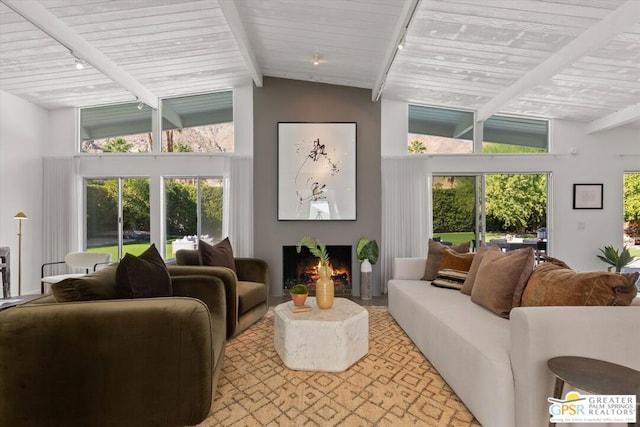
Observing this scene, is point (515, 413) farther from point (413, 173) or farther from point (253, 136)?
point (253, 136)

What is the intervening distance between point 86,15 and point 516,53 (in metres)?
4.21

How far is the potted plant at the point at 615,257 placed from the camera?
504 centimetres

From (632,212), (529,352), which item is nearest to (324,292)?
(529,352)

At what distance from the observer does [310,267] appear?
5.32 m

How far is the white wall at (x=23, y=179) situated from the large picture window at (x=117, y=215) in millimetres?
667

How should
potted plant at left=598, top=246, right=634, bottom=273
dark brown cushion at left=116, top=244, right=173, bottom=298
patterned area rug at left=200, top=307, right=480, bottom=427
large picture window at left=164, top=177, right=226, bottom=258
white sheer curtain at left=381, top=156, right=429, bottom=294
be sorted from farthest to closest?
1. large picture window at left=164, top=177, right=226, bottom=258
2. white sheer curtain at left=381, top=156, right=429, bottom=294
3. potted plant at left=598, top=246, right=634, bottom=273
4. dark brown cushion at left=116, top=244, right=173, bottom=298
5. patterned area rug at left=200, top=307, right=480, bottom=427

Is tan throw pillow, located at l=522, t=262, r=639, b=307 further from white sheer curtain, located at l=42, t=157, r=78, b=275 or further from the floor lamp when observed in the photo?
white sheer curtain, located at l=42, t=157, r=78, b=275

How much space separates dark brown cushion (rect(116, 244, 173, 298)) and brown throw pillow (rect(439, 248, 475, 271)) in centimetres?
263

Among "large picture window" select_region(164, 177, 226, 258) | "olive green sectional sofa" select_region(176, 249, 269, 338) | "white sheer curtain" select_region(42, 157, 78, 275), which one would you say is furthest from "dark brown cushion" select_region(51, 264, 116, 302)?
"white sheer curtain" select_region(42, 157, 78, 275)

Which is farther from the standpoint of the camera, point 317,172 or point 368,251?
point 317,172

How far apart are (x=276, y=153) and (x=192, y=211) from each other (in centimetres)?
165

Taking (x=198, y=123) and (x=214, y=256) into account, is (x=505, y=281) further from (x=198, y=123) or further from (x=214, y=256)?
(x=198, y=123)

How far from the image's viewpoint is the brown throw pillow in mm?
3496

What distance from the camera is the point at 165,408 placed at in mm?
1722
